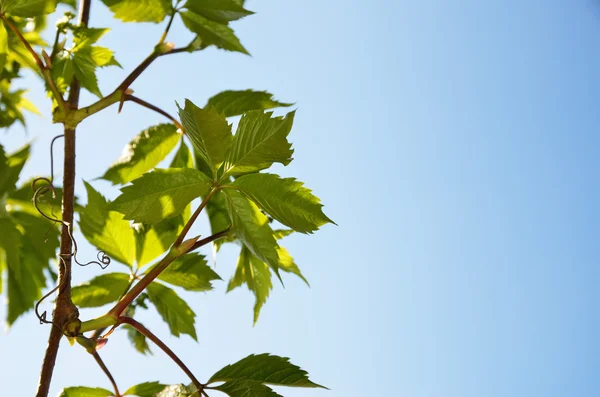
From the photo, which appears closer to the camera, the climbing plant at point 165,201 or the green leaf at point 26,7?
the climbing plant at point 165,201

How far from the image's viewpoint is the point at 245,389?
0.51 meters

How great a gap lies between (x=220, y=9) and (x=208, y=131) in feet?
0.80

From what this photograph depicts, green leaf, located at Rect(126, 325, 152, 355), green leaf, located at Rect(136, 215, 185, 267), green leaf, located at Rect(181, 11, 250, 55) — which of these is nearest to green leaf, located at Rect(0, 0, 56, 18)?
green leaf, located at Rect(181, 11, 250, 55)

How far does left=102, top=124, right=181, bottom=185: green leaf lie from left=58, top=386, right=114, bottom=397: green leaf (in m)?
0.24

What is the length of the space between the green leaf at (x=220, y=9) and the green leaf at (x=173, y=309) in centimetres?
29

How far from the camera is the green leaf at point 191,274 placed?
65cm

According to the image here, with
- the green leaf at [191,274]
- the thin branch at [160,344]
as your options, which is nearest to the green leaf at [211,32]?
the green leaf at [191,274]

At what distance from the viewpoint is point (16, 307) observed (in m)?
1.12

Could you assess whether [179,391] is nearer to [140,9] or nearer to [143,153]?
[143,153]

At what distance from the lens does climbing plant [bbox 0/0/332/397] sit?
19.4 inches

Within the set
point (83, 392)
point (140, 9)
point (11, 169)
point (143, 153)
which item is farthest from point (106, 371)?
point (11, 169)

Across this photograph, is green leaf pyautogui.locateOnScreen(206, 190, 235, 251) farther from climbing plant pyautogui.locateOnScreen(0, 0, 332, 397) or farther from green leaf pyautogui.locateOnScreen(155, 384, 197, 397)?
green leaf pyautogui.locateOnScreen(155, 384, 197, 397)

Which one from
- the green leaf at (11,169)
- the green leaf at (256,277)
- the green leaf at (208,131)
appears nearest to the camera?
the green leaf at (208,131)

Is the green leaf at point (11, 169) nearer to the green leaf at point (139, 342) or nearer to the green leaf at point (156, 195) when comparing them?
the green leaf at point (139, 342)
